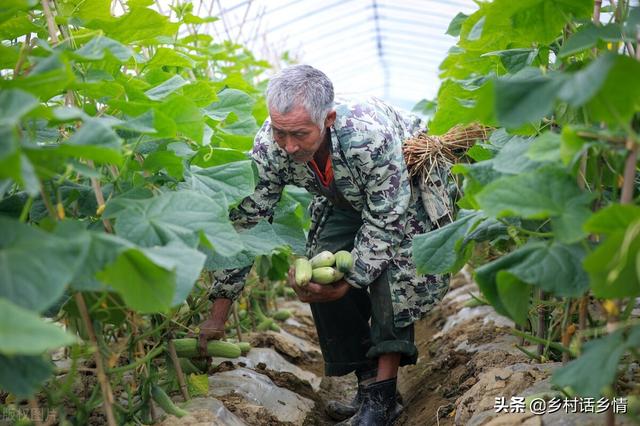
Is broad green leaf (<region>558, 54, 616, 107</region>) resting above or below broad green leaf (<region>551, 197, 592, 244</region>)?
above

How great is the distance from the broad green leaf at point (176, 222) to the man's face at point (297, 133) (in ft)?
3.10

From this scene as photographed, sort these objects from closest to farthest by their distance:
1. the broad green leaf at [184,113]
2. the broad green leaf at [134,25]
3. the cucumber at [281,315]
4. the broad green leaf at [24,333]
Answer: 1. the broad green leaf at [24,333]
2. the broad green leaf at [184,113]
3. the broad green leaf at [134,25]
4. the cucumber at [281,315]

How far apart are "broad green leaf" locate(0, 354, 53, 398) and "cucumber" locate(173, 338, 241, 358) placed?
4.67 ft

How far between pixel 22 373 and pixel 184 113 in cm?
105

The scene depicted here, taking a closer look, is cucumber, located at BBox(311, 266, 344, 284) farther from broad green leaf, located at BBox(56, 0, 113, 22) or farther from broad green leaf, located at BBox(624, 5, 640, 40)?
broad green leaf, located at BBox(624, 5, 640, 40)

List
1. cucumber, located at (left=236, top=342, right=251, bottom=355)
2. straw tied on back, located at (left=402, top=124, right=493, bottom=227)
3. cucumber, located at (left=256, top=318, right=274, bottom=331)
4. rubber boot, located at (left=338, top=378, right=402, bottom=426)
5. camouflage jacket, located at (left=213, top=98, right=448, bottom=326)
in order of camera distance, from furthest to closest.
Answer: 1. cucumber, located at (left=256, top=318, right=274, bottom=331)
2. cucumber, located at (left=236, top=342, right=251, bottom=355)
3. straw tied on back, located at (left=402, top=124, right=493, bottom=227)
4. rubber boot, located at (left=338, top=378, right=402, bottom=426)
5. camouflage jacket, located at (left=213, top=98, right=448, bottom=326)

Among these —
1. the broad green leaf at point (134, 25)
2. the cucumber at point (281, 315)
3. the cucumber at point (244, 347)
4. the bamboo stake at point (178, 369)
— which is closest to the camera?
the broad green leaf at point (134, 25)

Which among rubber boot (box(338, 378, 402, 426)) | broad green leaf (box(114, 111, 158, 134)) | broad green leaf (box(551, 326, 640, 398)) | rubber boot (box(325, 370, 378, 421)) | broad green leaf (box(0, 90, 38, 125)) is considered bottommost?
rubber boot (box(325, 370, 378, 421))

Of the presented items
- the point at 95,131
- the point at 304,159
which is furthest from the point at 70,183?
the point at 304,159

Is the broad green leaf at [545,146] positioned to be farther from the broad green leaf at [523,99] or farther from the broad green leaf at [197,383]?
the broad green leaf at [197,383]

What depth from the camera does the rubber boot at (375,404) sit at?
370cm

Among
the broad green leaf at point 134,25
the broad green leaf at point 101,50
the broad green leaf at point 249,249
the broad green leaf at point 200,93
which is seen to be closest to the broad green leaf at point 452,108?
the broad green leaf at point 249,249

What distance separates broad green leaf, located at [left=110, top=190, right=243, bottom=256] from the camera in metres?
2.24

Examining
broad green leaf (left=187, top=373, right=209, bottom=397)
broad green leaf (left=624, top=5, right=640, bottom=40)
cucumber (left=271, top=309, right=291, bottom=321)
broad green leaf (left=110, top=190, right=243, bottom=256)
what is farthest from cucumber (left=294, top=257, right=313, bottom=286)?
cucumber (left=271, top=309, right=291, bottom=321)
